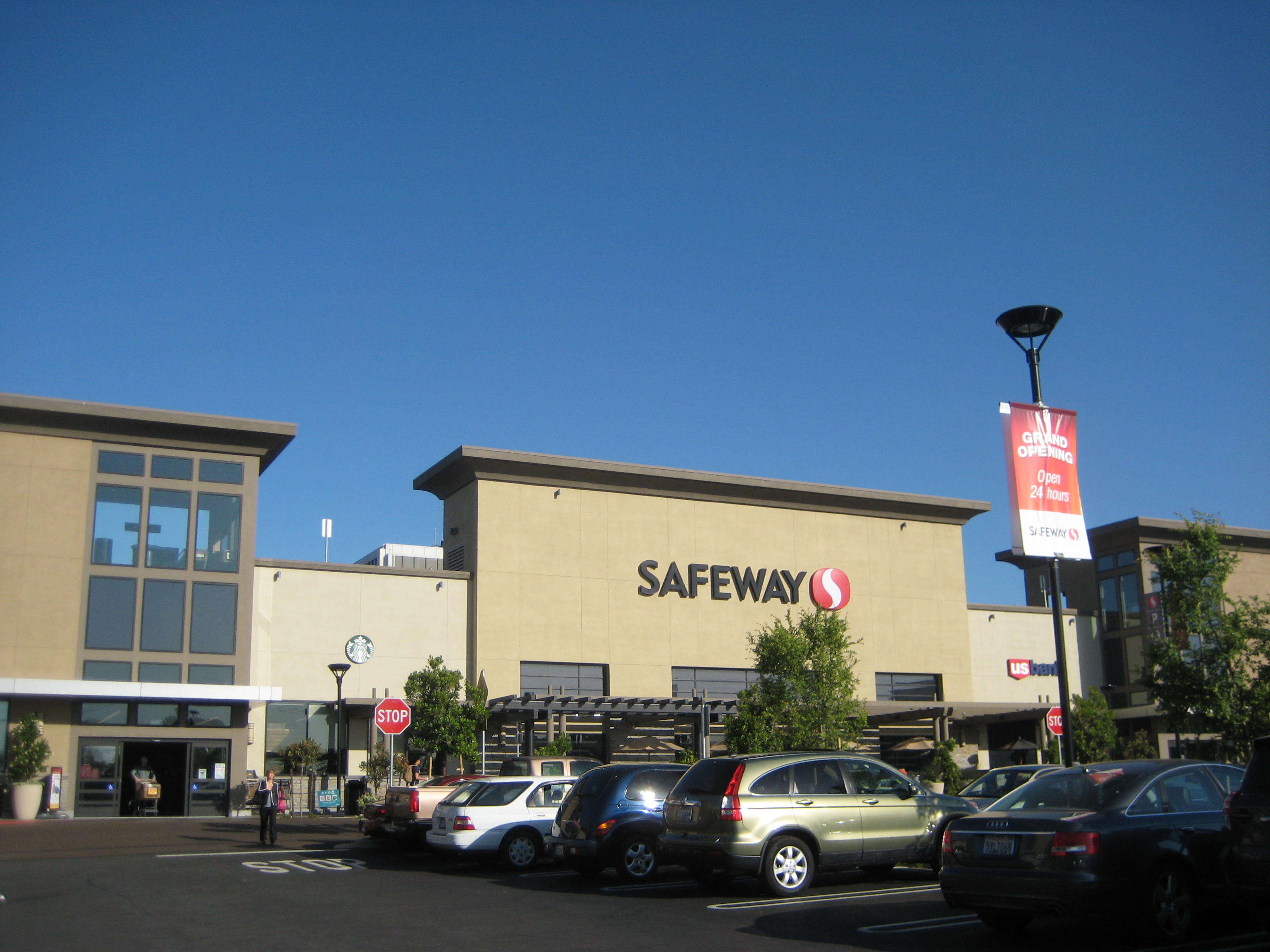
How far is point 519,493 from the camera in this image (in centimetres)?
3938

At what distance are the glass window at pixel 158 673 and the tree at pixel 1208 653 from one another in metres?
27.0

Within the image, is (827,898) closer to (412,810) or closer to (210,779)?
(412,810)

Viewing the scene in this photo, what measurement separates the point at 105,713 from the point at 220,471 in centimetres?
783

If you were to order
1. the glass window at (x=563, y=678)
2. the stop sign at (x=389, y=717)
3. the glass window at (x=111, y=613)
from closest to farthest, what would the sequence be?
the stop sign at (x=389, y=717), the glass window at (x=111, y=613), the glass window at (x=563, y=678)

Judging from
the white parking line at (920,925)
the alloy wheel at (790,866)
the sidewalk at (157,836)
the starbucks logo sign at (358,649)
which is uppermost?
the starbucks logo sign at (358,649)

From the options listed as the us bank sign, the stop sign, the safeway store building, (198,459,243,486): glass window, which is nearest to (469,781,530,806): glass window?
the stop sign

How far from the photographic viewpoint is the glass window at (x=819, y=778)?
1412 cm

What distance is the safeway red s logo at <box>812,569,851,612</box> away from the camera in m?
42.8

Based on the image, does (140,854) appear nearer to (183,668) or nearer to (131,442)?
(183,668)

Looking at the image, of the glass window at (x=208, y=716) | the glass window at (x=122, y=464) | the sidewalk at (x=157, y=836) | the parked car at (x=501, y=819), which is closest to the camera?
the parked car at (x=501, y=819)

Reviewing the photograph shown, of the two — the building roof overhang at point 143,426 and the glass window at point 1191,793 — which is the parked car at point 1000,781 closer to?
the glass window at point 1191,793

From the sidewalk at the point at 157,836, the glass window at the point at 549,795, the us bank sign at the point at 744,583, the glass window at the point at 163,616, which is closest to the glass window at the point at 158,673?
the glass window at the point at 163,616

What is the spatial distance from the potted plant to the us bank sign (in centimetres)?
1888

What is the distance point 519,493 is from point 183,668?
11877 mm
